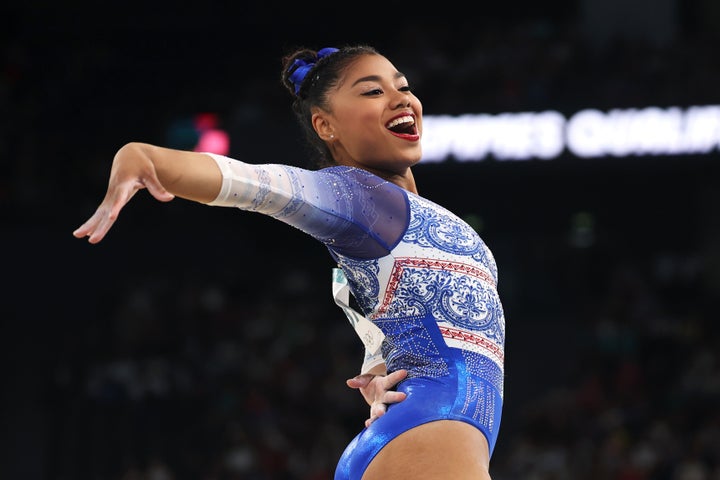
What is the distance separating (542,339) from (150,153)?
9.12 meters

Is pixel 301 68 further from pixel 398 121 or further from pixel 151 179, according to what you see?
pixel 151 179

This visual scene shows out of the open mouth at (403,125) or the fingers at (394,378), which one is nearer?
the fingers at (394,378)

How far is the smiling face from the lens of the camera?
111 inches

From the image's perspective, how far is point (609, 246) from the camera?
40.2 feet

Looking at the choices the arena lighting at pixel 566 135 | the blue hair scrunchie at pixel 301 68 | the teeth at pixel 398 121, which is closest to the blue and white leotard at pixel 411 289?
the teeth at pixel 398 121

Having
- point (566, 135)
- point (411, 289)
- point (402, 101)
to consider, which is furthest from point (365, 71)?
point (566, 135)

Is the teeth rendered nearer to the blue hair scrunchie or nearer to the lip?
the lip

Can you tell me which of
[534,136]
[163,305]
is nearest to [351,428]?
[163,305]

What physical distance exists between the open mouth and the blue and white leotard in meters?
0.24

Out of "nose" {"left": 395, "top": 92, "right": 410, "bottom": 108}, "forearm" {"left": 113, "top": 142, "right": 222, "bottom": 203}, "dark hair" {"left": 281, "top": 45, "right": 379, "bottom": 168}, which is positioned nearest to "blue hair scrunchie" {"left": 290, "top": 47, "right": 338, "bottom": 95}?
"dark hair" {"left": 281, "top": 45, "right": 379, "bottom": 168}

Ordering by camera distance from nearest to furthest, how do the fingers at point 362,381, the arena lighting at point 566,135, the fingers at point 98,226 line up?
the fingers at point 98,226, the fingers at point 362,381, the arena lighting at point 566,135

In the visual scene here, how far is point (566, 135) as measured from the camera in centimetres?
999

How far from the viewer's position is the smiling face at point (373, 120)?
282 cm

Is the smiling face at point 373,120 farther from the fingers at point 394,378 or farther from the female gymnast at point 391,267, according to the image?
the fingers at point 394,378
